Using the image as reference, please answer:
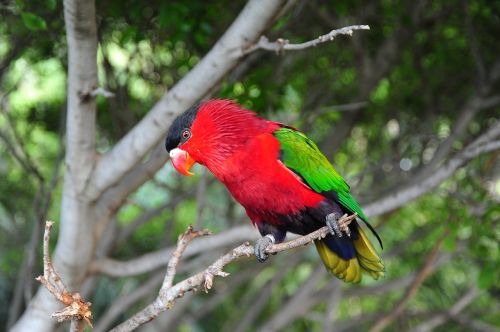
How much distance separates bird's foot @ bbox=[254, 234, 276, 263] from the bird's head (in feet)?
1.28

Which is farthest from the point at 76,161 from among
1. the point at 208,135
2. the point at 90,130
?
the point at 208,135

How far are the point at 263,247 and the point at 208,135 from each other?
0.55 metres

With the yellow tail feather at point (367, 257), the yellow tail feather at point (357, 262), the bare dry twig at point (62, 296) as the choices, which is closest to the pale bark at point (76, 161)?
the bare dry twig at point (62, 296)

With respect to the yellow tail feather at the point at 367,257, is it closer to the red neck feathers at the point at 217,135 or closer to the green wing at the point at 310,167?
the green wing at the point at 310,167

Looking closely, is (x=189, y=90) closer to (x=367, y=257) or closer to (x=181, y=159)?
(x=181, y=159)

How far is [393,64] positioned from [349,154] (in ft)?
3.53

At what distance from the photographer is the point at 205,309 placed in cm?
555

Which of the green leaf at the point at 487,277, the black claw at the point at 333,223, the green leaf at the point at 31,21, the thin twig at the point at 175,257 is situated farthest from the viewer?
the green leaf at the point at 487,277

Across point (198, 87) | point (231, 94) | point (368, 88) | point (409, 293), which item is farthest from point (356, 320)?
point (198, 87)

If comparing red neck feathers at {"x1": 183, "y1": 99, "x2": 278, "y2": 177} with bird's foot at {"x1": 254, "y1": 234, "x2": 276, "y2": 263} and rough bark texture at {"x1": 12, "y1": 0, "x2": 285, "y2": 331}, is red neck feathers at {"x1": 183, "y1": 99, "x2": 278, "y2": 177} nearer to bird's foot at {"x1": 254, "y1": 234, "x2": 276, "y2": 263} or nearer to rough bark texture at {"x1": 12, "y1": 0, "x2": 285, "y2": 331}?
bird's foot at {"x1": 254, "y1": 234, "x2": 276, "y2": 263}

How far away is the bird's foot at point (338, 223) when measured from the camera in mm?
2243

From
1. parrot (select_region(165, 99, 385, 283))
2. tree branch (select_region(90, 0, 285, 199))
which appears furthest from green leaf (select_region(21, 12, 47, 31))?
parrot (select_region(165, 99, 385, 283))

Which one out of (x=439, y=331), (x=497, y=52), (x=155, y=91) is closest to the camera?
(x=497, y=52)

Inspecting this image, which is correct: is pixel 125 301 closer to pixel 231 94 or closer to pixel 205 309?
pixel 205 309
